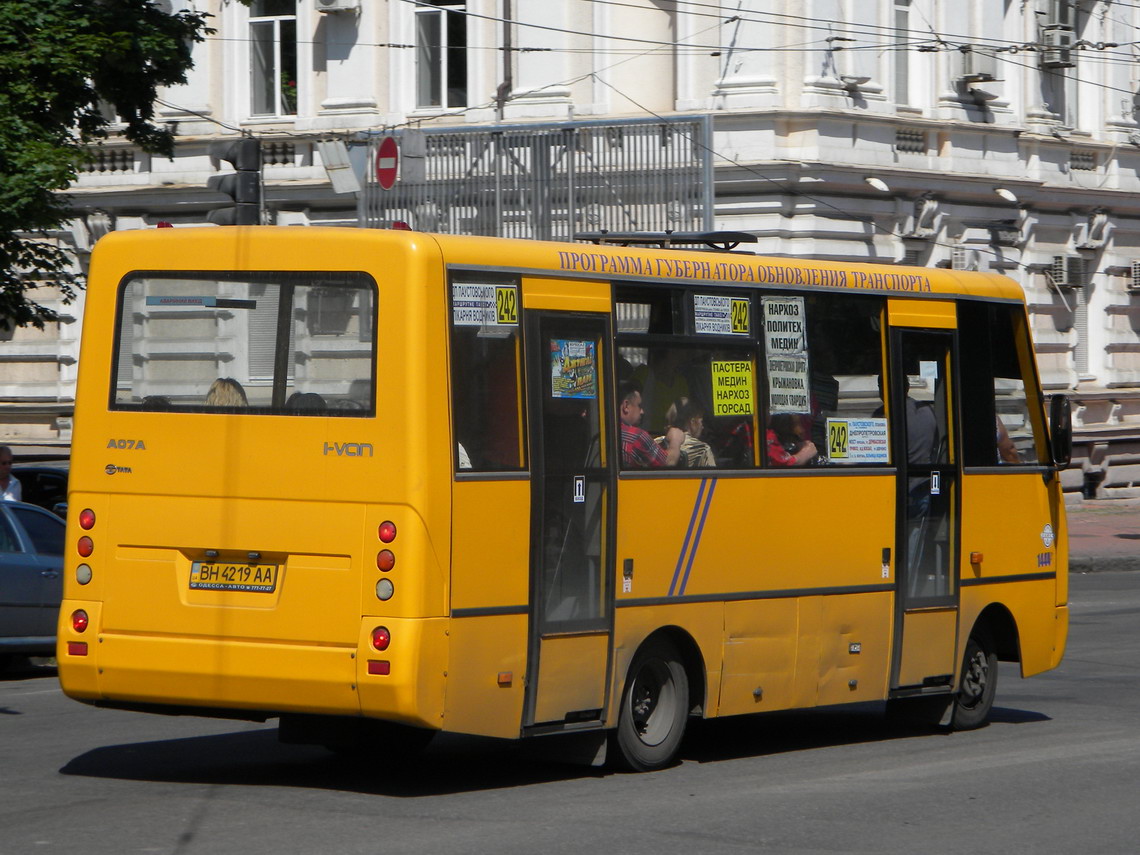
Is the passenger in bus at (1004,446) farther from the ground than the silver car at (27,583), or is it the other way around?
the passenger in bus at (1004,446)

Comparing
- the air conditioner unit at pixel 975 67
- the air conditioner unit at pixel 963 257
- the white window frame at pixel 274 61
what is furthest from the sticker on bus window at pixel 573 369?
the white window frame at pixel 274 61

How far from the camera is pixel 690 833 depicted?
7.95 m

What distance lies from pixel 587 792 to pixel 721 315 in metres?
2.59

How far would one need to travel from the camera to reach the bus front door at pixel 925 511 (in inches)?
430

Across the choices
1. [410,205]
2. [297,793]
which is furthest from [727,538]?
[410,205]

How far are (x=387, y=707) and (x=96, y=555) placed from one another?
5.50 feet

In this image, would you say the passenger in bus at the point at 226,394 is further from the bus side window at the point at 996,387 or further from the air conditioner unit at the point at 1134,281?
the air conditioner unit at the point at 1134,281

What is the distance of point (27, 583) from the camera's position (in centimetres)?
1423

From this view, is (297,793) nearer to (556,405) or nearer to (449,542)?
(449,542)

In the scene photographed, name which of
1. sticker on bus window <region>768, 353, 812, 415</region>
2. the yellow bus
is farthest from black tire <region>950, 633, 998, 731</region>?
sticker on bus window <region>768, 353, 812, 415</region>

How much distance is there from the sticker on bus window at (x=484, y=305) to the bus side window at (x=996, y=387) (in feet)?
11.7

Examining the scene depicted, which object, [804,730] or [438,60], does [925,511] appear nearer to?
[804,730]

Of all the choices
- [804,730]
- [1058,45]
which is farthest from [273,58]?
[804,730]

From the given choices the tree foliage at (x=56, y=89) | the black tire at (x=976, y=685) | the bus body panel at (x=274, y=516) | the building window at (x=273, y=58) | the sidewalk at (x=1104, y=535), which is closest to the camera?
the bus body panel at (x=274, y=516)
